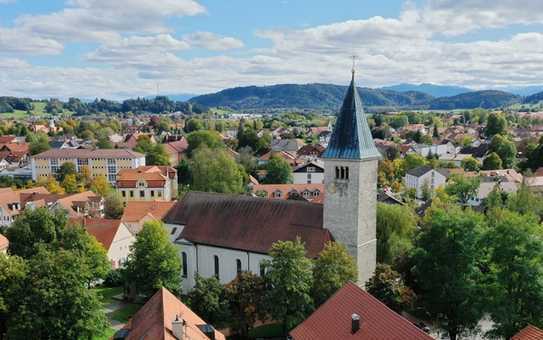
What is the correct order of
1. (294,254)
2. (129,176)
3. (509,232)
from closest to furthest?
1. (509,232)
2. (294,254)
3. (129,176)

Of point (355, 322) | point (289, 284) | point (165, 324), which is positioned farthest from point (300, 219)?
point (165, 324)

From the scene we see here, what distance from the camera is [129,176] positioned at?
10719 centimetres

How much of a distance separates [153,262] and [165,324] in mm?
17657

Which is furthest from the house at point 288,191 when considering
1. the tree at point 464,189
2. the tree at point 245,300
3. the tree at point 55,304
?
the tree at point 55,304

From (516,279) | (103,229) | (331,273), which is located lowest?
(103,229)

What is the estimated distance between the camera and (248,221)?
49438 mm

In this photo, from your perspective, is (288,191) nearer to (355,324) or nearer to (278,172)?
(278,172)

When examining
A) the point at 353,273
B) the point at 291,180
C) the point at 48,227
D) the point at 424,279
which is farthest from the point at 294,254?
the point at 291,180

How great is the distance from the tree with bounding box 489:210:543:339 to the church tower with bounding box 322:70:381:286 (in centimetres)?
1153

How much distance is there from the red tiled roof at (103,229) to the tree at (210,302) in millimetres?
26595

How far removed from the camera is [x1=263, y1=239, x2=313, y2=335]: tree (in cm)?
3850

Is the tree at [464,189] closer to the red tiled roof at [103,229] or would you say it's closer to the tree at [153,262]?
the red tiled roof at [103,229]

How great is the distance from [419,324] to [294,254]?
12.9 m

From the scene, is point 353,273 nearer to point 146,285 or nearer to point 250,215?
point 250,215
